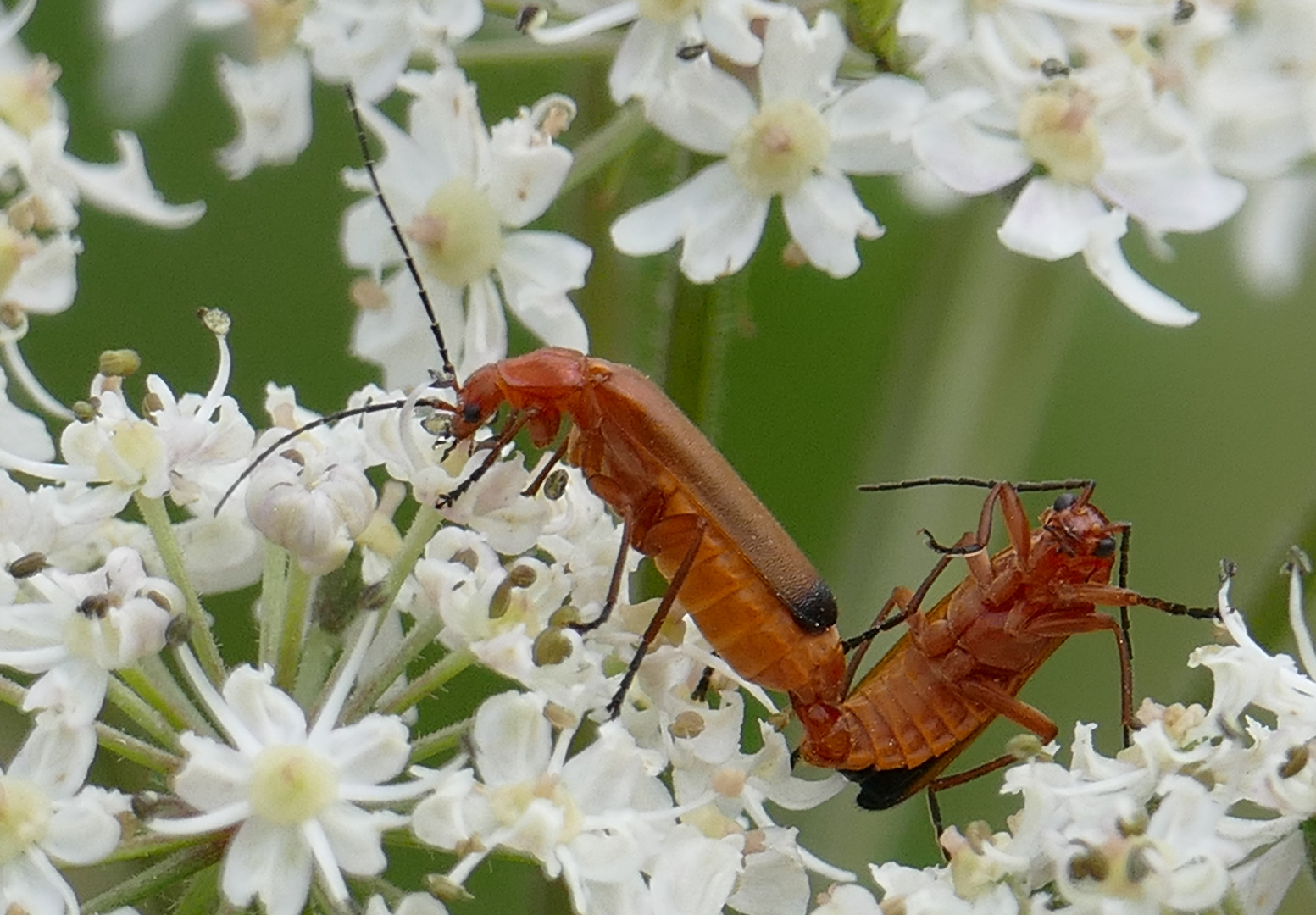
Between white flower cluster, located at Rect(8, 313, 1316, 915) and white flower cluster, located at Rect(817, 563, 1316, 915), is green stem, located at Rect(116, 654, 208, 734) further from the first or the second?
white flower cluster, located at Rect(817, 563, 1316, 915)

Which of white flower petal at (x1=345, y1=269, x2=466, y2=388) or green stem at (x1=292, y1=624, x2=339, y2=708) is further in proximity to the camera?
white flower petal at (x1=345, y1=269, x2=466, y2=388)

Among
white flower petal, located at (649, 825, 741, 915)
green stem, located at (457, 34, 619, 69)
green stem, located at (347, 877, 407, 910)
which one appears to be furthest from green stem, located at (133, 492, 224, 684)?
green stem, located at (457, 34, 619, 69)

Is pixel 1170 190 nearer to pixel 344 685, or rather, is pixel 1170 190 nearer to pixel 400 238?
pixel 400 238

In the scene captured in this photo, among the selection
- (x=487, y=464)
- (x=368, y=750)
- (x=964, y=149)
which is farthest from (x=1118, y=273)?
(x=368, y=750)

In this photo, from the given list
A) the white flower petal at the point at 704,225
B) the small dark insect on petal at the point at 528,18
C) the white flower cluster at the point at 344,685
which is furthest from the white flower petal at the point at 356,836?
the small dark insect on petal at the point at 528,18

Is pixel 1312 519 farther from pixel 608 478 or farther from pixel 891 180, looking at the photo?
pixel 891 180

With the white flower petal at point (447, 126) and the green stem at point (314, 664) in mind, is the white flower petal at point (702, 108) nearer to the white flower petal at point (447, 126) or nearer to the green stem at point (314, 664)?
the white flower petal at point (447, 126)

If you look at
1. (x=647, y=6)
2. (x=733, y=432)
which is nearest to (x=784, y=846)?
(x=647, y=6)
